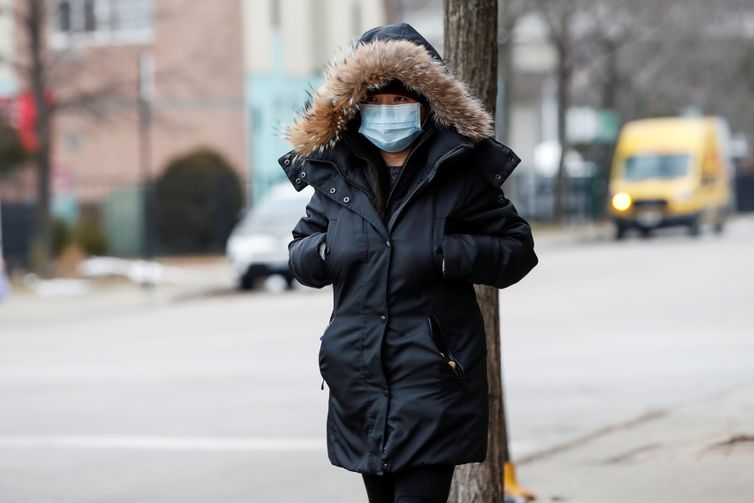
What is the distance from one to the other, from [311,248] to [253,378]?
28.2 ft

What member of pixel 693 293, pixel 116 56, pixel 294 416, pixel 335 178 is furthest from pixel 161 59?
pixel 335 178

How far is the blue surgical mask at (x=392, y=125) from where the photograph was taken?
4.29 m

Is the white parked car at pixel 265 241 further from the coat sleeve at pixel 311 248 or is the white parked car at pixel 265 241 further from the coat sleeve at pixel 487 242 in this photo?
the coat sleeve at pixel 487 242

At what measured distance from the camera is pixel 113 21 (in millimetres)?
35312

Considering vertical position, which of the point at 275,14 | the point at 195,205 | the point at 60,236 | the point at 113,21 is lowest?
the point at 60,236

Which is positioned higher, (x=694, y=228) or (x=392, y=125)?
(x=392, y=125)

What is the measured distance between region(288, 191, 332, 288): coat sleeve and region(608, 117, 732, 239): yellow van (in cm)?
3244

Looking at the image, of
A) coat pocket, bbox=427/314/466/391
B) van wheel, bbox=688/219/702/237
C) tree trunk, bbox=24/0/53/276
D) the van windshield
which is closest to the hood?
coat pocket, bbox=427/314/466/391

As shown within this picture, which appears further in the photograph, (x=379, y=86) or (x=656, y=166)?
(x=656, y=166)

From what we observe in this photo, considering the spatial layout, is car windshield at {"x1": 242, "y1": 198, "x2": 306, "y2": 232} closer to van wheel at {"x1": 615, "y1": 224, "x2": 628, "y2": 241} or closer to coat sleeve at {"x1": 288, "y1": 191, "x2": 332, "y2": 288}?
van wheel at {"x1": 615, "y1": 224, "x2": 628, "y2": 241}

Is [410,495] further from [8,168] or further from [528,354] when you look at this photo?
[8,168]

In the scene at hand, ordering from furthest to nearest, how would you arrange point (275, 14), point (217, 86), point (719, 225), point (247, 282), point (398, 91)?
point (275, 14), point (217, 86), point (719, 225), point (247, 282), point (398, 91)

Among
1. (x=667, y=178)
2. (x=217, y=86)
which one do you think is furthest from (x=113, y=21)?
(x=667, y=178)

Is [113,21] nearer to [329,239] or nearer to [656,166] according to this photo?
[656,166]
